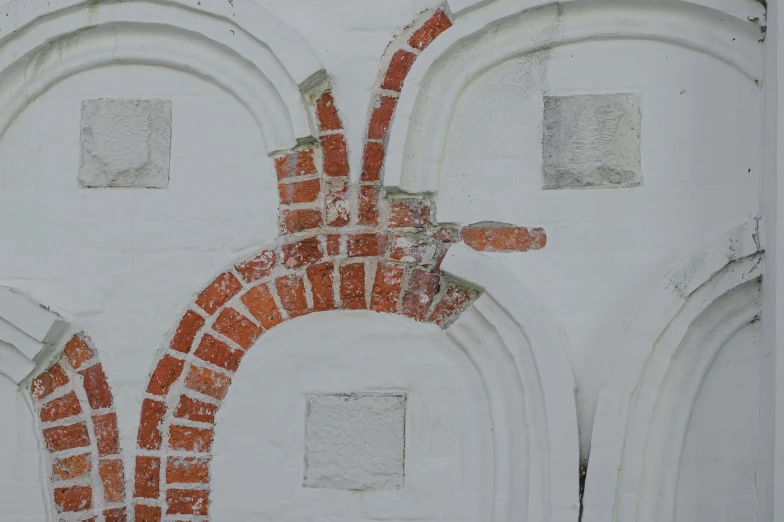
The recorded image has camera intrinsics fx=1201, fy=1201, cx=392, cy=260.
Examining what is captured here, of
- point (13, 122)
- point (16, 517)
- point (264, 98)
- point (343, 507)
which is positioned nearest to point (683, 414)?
point (343, 507)

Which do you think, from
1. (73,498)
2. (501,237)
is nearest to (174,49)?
(501,237)

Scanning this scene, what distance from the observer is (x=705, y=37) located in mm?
3719

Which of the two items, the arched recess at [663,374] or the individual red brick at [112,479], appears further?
the individual red brick at [112,479]

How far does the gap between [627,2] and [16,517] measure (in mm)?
2557

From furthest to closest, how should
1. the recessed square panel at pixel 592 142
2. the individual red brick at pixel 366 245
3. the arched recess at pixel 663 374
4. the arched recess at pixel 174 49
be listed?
1. the arched recess at pixel 174 49
2. the individual red brick at pixel 366 245
3. the recessed square panel at pixel 592 142
4. the arched recess at pixel 663 374

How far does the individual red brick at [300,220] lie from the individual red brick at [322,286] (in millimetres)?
137

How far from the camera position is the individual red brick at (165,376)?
12.7 feet

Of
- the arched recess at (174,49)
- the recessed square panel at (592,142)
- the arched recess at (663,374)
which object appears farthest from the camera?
the arched recess at (174,49)

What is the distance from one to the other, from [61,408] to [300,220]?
0.99 metres

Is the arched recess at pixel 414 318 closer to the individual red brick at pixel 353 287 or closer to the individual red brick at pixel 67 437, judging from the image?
the individual red brick at pixel 353 287

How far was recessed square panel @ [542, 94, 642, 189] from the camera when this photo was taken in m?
3.73

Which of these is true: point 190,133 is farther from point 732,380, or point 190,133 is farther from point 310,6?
point 732,380

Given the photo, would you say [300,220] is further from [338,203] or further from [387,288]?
[387,288]

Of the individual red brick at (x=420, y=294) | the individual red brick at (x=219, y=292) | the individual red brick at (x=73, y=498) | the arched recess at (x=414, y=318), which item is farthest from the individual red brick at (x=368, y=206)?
the individual red brick at (x=73, y=498)
